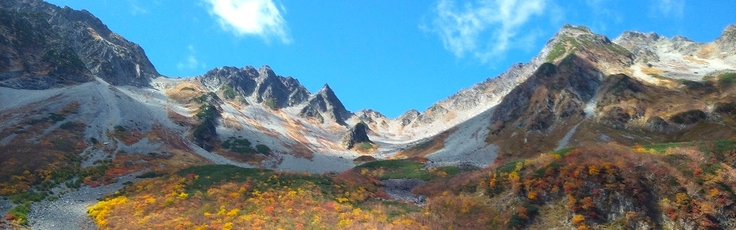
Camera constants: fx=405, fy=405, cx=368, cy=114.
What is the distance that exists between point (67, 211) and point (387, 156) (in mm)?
122767

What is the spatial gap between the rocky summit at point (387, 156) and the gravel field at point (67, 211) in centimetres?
25

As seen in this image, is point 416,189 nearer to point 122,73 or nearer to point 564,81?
point 564,81

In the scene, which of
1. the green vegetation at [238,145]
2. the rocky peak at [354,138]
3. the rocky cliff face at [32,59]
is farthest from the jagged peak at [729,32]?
the rocky cliff face at [32,59]

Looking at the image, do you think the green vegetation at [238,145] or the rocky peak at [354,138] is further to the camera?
the rocky peak at [354,138]

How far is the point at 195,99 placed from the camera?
167 metres

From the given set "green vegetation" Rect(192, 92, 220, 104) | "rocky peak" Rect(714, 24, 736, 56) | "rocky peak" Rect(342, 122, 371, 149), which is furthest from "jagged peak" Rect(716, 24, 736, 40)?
"green vegetation" Rect(192, 92, 220, 104)

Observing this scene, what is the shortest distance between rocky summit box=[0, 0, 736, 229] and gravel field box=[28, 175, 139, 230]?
0.25 metres

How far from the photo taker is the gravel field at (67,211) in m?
32.2

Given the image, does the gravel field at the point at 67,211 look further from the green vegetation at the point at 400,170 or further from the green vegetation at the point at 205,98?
the green vegetation at the point at 205,98

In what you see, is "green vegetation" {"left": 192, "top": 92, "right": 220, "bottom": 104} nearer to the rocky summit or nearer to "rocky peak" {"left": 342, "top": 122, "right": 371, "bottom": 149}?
the rocky summit

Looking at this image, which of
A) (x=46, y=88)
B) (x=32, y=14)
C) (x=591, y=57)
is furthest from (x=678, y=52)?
(x=32, y=14)

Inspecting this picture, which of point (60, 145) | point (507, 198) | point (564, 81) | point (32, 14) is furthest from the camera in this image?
point (32, 14)

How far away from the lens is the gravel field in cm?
3222

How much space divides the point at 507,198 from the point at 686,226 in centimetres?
A: 1162
